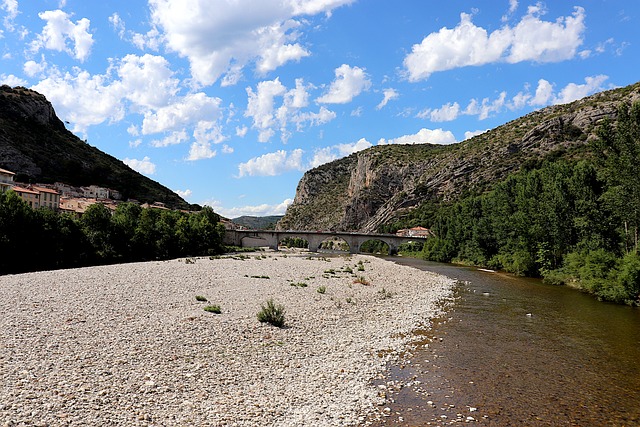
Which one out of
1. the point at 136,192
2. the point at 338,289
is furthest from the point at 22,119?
the point at 338,289

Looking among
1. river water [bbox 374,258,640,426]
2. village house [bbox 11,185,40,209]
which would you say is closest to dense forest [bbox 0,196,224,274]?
village house [bbox 11,185,40,209]

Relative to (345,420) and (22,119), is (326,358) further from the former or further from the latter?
(22,119)

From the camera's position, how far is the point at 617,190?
35906 millimetres

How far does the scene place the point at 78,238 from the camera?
5600cm

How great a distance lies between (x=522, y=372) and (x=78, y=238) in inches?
2236

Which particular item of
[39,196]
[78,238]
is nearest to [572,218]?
[78,238]

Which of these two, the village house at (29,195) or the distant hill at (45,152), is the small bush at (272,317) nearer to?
the village house at (29,195)

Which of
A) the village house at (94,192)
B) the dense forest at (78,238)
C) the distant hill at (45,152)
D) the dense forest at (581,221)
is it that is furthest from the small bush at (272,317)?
the village house at (94,192)

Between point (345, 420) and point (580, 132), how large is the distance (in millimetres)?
141052

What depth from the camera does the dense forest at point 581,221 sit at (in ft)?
113

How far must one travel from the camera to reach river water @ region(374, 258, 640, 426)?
11.3 metres

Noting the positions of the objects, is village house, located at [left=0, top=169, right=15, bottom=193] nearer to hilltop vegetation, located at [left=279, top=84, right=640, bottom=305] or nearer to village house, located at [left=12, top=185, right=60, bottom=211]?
village house, located at [left=12, top=185, right=60, bottom=211]

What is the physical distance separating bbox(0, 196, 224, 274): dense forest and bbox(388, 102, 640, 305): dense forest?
56200 millimetres

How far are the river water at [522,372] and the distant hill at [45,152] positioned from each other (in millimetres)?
154307
